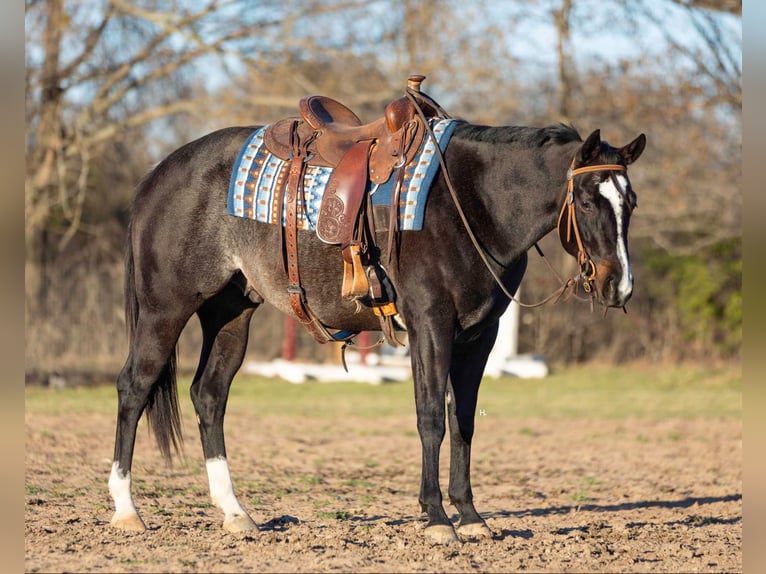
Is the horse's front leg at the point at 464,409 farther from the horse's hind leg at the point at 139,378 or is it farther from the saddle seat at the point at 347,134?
the horse's hind leg at the point at 139,378

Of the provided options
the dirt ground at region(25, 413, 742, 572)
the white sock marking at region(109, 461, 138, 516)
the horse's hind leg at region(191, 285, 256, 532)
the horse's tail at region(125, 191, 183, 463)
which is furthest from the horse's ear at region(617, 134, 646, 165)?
the white sock marking at region(109, 461, 138, 516)

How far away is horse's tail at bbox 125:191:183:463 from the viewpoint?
5648mm

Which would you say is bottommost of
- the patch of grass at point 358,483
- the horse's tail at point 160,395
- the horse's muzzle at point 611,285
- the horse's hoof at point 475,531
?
the patch of grass at point 358,483

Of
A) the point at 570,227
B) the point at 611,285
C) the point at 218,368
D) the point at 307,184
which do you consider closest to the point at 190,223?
the point at 307,184

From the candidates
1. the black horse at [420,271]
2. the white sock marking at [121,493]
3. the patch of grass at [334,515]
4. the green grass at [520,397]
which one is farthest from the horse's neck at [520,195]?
the green grass at [520,397]

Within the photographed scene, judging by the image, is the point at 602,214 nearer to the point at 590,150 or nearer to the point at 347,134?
the point at 590,150

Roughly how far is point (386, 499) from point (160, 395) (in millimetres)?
1908

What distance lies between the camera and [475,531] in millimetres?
5102

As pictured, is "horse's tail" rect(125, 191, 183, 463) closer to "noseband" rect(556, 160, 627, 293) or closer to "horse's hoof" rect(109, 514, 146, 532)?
"horse's hoof" rect(109, 514, 146, 532)

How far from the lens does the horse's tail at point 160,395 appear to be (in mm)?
5648

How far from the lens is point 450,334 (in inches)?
191

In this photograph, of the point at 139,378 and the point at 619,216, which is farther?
the point at 139,378

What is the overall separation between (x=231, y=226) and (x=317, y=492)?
92.9 inches
